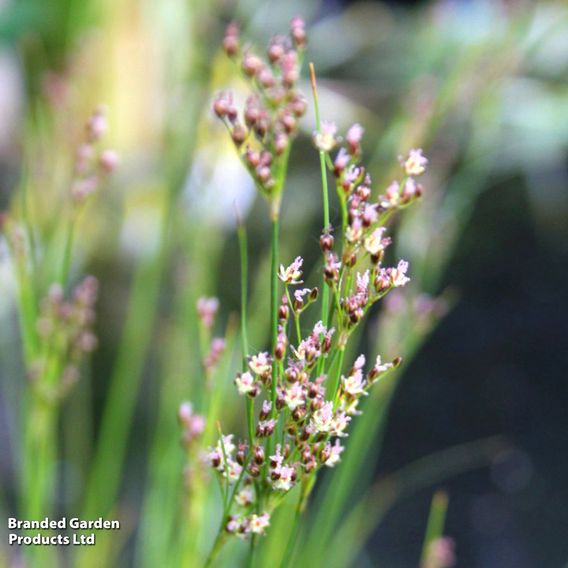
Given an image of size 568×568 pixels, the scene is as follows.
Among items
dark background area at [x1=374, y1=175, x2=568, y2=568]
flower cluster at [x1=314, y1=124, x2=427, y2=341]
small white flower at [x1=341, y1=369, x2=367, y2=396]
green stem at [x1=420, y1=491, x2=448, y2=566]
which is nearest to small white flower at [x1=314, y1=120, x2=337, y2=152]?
flower cluster at [x1=314, y1=124, x2=427, y2=341]

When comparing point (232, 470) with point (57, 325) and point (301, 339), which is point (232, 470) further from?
point (57, 325)

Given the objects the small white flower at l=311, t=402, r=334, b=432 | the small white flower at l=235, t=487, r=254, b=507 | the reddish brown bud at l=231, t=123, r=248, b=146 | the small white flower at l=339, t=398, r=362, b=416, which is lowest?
the small white flower at l=235, t=487, r=254, b=507

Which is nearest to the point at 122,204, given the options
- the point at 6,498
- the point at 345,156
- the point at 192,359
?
the point at 6,498

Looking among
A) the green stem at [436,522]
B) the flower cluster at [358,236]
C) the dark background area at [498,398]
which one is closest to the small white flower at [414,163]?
the flower cluster at [358,236]

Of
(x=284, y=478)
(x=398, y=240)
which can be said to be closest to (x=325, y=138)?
(x=284, y=478)

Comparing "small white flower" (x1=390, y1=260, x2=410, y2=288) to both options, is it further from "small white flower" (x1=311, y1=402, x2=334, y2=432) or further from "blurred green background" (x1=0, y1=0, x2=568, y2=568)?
"blurred green background" (x1=0, y1=0, x2=568, y2=568)

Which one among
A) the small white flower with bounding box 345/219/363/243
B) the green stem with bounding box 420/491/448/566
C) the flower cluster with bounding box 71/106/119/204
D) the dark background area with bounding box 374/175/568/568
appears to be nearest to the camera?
the small white flower with bounding box 345/219/363/243

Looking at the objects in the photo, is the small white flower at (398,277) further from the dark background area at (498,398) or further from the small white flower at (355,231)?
the dark background area at (498,398)
